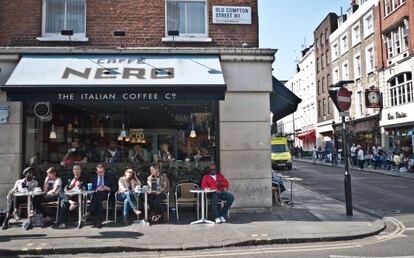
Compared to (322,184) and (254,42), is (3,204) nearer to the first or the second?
(254,42)

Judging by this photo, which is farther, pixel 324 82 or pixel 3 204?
pixel 324 82

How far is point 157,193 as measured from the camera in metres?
9.60

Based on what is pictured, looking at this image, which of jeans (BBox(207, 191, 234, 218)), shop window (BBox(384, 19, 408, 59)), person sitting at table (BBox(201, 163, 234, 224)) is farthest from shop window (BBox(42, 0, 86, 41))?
shop window (BBox(384, 19, 408, 59))

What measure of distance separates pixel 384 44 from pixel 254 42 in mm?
23830

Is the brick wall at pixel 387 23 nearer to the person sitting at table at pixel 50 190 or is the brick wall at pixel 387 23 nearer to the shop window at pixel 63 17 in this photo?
the shop window at pixel 63 17

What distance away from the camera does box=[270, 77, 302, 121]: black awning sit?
455 inches

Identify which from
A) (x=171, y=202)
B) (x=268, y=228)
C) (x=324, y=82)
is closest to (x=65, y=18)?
(x=171, y=202)

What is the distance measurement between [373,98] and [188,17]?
79.2 ft

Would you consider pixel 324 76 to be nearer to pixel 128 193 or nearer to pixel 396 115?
pixel 396 115

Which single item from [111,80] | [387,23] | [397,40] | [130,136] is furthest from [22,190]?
[387,23]

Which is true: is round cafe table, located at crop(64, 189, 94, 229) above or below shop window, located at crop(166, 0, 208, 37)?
below

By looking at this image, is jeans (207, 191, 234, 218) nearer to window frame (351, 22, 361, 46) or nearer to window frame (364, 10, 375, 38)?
window frame (364, 10, 375, 38)

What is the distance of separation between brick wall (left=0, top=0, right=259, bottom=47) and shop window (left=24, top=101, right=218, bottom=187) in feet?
5.62

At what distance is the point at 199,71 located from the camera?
10.2 m
